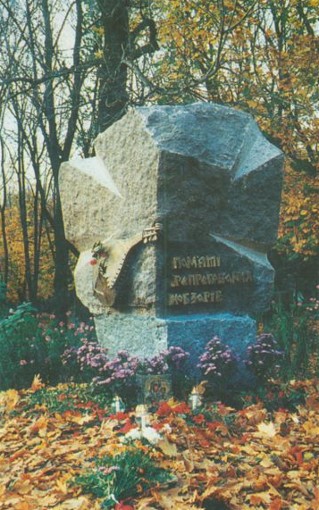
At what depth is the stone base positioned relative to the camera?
4863 mm

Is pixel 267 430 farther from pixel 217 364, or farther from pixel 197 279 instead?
pixel 197 279

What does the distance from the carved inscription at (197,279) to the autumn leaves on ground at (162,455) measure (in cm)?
91

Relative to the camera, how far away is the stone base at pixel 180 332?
4863 millimetres

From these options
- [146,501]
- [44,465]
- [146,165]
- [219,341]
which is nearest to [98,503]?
[146,501]

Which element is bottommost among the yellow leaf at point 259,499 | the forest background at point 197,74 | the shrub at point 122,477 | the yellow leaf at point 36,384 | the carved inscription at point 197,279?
the yellow leaf at point 259,499

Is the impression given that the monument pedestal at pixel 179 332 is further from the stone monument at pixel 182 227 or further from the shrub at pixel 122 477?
the shrub at pixel 122 477

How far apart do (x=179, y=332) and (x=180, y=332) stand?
0.04 feet

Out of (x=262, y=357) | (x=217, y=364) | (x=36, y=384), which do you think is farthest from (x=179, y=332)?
(x=36, y=384)

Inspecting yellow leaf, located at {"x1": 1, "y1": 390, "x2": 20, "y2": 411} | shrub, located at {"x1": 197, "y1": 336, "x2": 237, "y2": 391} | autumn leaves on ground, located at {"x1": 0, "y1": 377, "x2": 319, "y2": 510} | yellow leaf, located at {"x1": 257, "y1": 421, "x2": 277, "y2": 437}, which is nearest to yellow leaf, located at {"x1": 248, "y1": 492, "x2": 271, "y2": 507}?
autumn leaves on ground, located at {"x1": 0, "y1": 377, "x2": 319, "y2": 510}

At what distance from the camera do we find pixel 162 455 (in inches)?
133

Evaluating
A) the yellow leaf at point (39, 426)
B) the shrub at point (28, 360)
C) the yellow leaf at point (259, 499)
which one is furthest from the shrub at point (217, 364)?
the yellow leaf at point (259, 499)

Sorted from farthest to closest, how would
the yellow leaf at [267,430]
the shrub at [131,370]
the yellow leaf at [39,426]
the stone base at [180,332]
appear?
1. the stone base at [180,332]
2. the shrub at [131,370]
3. the yellow leaf at [39,426]
4. the yellow leaf at [267,430]

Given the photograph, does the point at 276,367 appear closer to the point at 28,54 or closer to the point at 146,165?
the point at 146,165

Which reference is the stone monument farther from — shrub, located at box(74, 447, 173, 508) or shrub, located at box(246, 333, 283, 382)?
shrub, located at box(74, 447, 173, 508)
